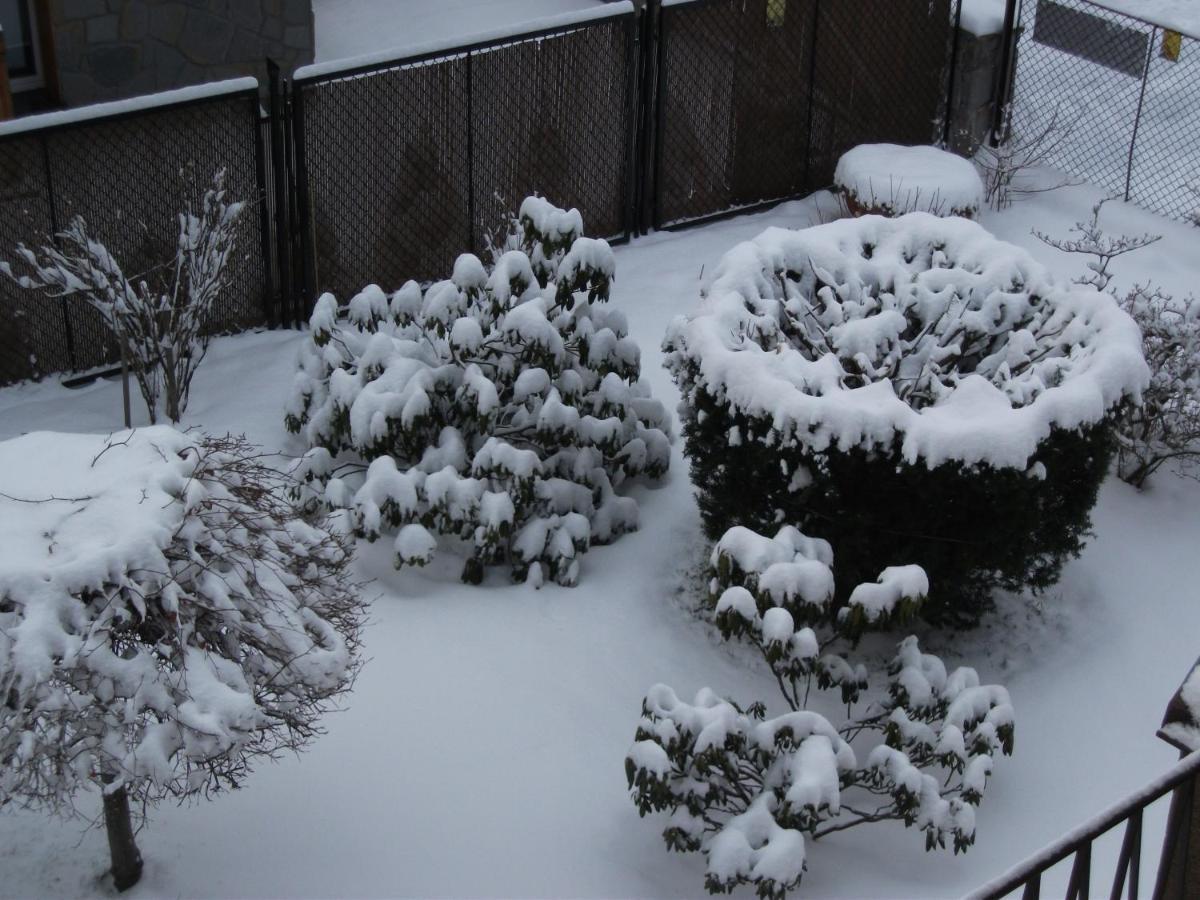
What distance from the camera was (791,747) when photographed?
19.1ft

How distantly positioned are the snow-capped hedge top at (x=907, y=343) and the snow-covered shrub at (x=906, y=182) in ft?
7.21

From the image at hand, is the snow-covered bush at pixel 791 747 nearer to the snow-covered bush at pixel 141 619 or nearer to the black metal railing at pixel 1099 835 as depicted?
the snow-covered bush at pixel 141 619

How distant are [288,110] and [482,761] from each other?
4.11 m

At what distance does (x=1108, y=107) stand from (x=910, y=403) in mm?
6099

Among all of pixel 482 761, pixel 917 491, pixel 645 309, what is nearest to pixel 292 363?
pixel 645 309

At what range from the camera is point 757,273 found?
7.49 meters

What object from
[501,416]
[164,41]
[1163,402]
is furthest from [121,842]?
[164,41]

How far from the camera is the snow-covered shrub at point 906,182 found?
10039 mm

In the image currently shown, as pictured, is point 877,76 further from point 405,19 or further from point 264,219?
point 264,219

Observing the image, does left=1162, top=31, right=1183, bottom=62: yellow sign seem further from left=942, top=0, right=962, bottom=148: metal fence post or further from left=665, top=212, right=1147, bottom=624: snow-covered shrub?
left=665, top=212, right=1147, bottom=624: snow-covered shrub

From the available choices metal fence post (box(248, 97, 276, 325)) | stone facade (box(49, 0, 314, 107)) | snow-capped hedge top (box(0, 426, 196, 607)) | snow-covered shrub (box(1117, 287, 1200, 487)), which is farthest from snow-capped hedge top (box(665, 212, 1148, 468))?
stone facade (box(49, 0, 314, 107))

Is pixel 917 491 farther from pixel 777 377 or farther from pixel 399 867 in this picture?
pixel 399 867

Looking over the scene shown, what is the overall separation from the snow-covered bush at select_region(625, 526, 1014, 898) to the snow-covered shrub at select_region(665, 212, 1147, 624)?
1.67ft

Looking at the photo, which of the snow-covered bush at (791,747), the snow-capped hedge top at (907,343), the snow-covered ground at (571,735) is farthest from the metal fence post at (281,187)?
the snow-covered bush at (791,747)
